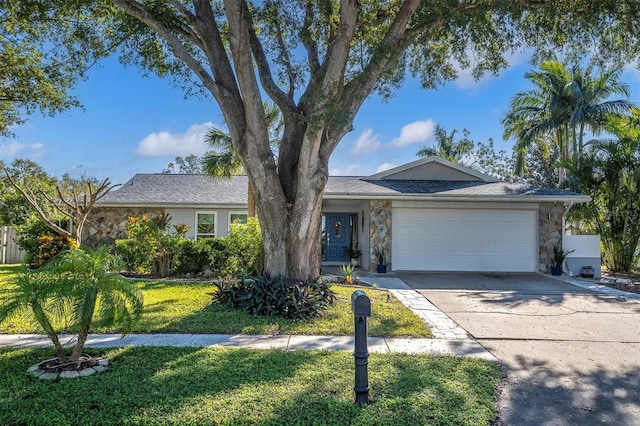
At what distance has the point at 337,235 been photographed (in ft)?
60.2

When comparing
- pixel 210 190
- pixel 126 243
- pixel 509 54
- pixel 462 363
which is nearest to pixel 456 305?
pixel 462 363

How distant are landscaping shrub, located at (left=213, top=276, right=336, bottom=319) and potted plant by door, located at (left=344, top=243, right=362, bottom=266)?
9.03m

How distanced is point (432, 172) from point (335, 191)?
197 inches

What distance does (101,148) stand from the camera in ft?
92.3

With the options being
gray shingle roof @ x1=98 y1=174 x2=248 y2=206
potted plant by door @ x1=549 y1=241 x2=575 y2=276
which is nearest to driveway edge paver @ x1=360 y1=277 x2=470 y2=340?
potted plant by door @ x1=549 y1=241 x2=575 y2=276

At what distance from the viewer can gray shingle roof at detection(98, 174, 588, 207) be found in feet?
45.5

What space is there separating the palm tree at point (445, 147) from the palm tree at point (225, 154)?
21544 millimetres

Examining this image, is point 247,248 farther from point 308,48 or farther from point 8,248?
point 8,248

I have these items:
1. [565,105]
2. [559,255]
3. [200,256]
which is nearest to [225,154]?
[200,256]

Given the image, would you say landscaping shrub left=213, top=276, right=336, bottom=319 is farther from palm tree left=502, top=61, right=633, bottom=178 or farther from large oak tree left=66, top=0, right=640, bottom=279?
palm tree left=502, top=61, right=633, bottom=178

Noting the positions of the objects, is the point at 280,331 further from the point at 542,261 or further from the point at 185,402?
the point at 542,261

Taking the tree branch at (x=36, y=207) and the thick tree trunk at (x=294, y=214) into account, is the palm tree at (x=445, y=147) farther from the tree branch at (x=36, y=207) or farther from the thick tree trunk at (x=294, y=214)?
the thick tree trunk at (x=294, y=214)

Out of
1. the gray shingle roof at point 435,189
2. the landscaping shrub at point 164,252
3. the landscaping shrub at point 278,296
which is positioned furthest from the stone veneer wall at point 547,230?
the landscaping shrub at point 164,252

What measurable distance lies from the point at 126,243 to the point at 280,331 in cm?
783
